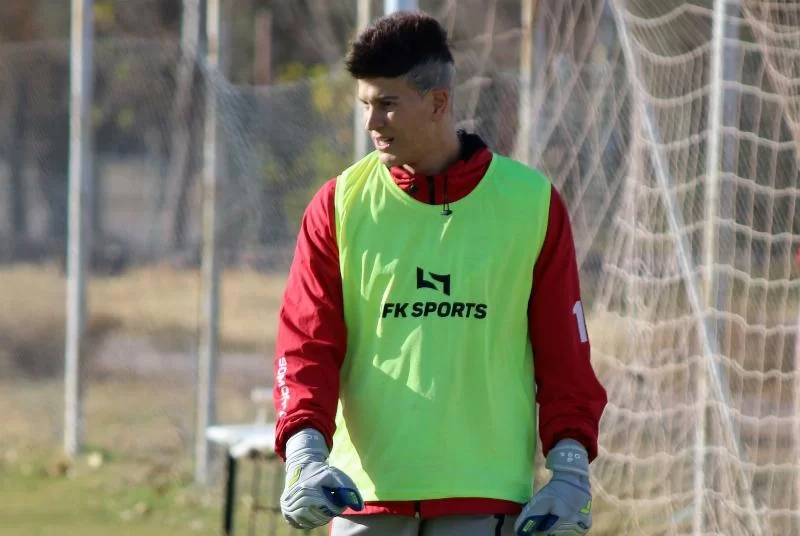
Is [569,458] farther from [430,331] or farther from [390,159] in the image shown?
[390,159]

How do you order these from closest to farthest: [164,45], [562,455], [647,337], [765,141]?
[562,455], [765,141], [647,337], [164,45]

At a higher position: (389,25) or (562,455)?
(389,25)

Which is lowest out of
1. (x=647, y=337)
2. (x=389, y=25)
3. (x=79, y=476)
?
(x=79, y=476)

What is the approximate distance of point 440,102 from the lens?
3518 mm

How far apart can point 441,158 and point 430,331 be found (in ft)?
1.38

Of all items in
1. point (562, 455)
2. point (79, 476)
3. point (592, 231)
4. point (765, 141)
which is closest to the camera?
point (562, 455)

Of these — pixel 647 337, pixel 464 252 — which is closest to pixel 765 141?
pixel 647 337

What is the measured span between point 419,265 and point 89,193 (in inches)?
277

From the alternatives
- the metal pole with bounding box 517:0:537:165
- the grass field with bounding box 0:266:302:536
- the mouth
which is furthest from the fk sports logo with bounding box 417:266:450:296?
the grass field with bounding box 0:266:302:536

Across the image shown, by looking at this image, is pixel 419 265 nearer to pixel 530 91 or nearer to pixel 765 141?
pixel 765 141

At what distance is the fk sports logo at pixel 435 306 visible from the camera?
3.45 meters

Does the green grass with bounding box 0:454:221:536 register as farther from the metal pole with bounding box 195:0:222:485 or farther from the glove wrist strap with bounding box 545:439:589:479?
the glove wrist strap with bounding box 545:439:589:479

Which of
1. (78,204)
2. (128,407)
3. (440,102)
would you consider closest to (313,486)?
(440,102)

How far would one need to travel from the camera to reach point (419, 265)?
137 inches
